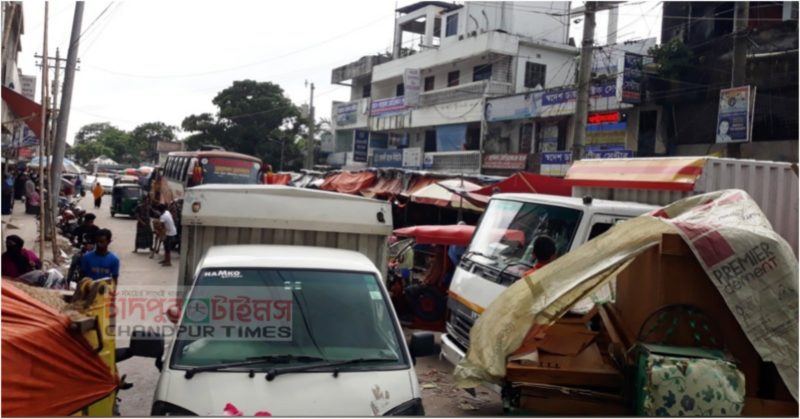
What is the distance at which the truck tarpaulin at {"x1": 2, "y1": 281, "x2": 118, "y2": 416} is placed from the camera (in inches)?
122

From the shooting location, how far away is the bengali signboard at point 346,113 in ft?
136

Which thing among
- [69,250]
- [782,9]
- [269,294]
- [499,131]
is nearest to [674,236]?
[269,294]

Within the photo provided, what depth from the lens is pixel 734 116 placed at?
1648cm

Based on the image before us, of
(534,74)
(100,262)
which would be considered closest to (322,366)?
(100,262)

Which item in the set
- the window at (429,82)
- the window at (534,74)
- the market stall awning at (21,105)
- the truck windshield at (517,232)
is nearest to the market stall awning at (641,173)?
the truck windshield at (517,232)

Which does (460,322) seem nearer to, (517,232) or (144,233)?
(517,232)

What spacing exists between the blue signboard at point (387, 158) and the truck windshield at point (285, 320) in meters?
30.2

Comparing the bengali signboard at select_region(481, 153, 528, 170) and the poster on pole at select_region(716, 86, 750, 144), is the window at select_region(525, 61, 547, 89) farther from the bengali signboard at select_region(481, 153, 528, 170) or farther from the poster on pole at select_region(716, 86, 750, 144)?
the poster on pole at select_region(716, 86, 750, 144)

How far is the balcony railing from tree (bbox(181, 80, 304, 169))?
1741 cm

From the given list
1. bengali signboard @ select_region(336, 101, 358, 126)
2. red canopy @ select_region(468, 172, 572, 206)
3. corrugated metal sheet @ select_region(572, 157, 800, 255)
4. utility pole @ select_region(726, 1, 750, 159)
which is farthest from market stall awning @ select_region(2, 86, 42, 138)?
bengali signboard @ select_region(336, 101, 358, 126)

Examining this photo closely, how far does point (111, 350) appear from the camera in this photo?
12.6 ft

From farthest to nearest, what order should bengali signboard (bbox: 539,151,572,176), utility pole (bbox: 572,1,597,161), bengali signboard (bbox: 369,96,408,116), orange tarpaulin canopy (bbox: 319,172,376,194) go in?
bengali signboard (bbox: 369,96,408,116), bengali signboard (bbox: 539,151,572,176), orange tarpaulin canopy (bbox: 319,172,376,194), utility pole (bbox: 572,1,597,161)

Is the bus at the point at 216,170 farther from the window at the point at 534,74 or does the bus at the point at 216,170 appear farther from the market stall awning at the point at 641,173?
the market stall awning at the point at 641,173

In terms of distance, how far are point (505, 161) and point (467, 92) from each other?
17.1ft
